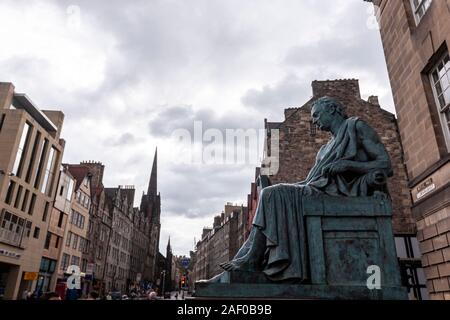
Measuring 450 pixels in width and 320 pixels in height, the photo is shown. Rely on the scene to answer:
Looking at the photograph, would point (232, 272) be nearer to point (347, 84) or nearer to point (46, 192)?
point (347, 84)

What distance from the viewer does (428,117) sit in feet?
35.8

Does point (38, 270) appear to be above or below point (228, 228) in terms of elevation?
below

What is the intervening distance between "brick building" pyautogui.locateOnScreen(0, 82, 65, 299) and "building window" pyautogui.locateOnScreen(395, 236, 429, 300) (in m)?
29.2

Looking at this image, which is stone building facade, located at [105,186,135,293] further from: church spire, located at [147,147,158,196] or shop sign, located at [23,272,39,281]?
church spire, located at [147,147,158,196]

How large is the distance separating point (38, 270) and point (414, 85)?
35316 mm

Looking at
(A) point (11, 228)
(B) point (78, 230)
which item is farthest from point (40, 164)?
(B) point (78, 230)

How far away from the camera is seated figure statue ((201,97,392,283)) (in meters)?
3.81

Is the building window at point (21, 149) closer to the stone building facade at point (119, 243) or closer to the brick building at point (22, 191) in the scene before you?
the brick building at point (22, 191)

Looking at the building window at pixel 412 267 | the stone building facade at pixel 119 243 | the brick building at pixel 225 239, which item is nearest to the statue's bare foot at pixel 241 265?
the building window at pixel 412 267

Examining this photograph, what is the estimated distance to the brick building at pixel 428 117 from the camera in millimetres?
9977

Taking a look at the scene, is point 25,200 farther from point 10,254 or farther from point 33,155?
point 10,254

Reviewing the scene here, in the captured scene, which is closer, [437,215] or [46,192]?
[437,215]

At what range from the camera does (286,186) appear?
4211mm
